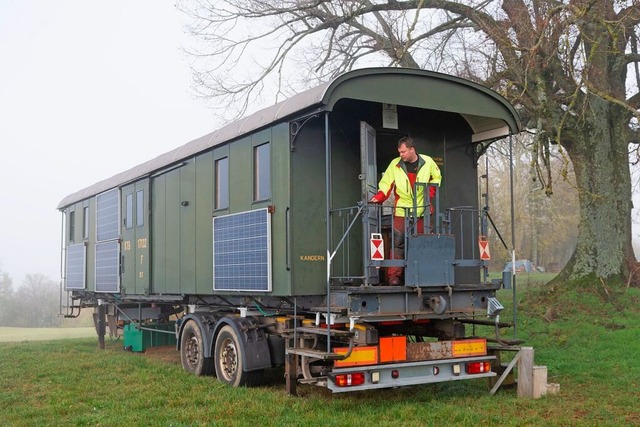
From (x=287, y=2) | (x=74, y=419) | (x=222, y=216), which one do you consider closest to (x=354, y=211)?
(x=222, y=216)

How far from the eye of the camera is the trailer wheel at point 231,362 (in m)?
9.48

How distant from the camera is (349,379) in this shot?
25.6 ft

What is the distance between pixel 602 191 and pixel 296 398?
34.9 ft

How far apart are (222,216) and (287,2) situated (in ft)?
34.7

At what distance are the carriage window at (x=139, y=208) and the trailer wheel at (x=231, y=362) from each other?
14.6 ft

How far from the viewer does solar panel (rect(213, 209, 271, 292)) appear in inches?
359

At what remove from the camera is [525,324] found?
14867 millimetres

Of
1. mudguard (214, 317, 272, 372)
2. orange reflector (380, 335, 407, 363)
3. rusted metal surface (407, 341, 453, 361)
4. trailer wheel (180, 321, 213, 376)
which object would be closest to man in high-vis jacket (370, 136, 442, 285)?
orange reflector (380, 335, 407, 363)

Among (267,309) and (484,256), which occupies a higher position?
(484,256)

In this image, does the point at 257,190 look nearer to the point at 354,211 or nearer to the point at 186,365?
the point at 354,211

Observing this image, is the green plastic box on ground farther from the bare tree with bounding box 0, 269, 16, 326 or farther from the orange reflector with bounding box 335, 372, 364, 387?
the bare tree with bounding box 0, 269, 16, 326

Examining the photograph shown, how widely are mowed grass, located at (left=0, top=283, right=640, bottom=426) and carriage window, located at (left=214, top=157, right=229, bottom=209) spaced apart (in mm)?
2516

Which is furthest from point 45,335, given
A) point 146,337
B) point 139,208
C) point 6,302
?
point 6,302

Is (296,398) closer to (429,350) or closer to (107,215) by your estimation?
(429,350)
